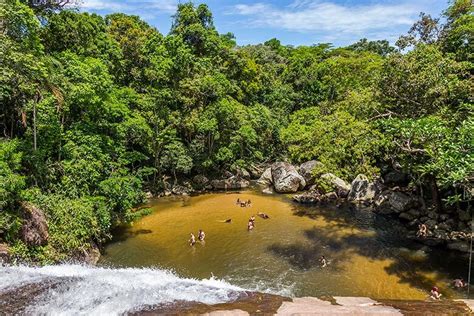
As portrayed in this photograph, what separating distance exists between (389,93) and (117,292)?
19.0 metres

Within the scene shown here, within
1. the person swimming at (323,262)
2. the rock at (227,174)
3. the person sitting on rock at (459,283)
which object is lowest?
the person sitting on rock at (459,283)

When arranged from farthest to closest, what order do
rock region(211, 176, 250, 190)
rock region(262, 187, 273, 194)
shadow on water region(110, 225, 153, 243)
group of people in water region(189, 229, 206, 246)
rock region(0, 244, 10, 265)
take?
1. rock region(211, 176, 250, 190)
2. rock region(262, 187, 273, 194)
3. shadow on water region(110, 225, 153, 243)
4. group of people in water region(189, 229, 206, 246)
5. rock region(0, 244, 10, 265)

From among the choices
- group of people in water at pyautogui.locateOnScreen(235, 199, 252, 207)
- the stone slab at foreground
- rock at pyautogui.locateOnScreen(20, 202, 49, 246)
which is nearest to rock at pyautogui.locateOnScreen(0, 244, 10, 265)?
rock at pyautogui.locateOnScreen(20, 202, 49, 246)

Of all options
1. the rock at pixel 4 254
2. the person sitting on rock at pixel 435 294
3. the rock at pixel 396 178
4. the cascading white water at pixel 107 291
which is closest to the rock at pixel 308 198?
the rock at pixel 396 178

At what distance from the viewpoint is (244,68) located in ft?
138

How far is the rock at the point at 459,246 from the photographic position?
19.1 metres

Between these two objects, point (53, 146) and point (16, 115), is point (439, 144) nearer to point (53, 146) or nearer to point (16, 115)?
point (53, 146)

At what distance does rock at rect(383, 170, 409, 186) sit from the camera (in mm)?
28625

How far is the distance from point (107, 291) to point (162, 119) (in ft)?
71.2

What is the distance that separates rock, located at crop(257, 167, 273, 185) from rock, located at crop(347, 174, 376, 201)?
864 cm

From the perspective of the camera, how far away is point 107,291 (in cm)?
1117

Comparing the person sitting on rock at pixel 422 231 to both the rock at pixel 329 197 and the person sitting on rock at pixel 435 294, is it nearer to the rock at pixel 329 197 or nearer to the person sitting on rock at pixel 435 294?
the person sitting on rock at pixel 435 294

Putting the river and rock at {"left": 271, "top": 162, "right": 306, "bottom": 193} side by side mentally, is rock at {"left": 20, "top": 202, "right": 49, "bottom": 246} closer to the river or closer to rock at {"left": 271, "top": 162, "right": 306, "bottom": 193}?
the river

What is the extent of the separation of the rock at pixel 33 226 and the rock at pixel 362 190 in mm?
23451
